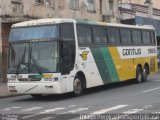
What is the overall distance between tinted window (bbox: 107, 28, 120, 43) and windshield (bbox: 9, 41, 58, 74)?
515 cm

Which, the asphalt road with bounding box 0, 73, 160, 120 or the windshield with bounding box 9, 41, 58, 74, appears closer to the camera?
the asphalt road with bounding box 0, 73, 160, 120

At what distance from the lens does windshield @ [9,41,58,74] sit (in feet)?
60.5

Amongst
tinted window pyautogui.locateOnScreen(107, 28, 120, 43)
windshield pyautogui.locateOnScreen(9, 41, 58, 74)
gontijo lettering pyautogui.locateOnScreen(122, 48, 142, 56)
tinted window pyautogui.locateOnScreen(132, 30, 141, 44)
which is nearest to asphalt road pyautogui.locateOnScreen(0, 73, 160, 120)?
windshield pyautogui.locateOnScreen(9, 41, 58, 74)

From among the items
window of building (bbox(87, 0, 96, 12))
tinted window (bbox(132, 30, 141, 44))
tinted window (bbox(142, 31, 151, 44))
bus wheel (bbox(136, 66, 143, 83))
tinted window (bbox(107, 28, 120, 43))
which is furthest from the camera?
window of building (bbox(87, 0, 96, 12))

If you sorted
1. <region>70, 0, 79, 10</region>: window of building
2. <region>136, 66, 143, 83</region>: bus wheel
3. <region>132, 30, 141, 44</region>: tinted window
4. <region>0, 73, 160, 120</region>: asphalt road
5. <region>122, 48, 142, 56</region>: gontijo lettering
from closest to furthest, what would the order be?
<region>0, 73, 160, 120</region>: asphalt road → <region>122, 48, 142, 56</region>: gontijo lettering → <region>132, 30, 141, 44</region>: tinted window → <region>136, 66, 143, 83</region>: bus wheel → <region>70, 0, 79, 10</region>: window of building

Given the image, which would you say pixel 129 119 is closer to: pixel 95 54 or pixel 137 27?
pixel 95 54

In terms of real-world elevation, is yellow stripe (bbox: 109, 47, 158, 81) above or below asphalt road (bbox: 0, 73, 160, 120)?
above

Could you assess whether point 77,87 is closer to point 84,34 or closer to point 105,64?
point 84,34

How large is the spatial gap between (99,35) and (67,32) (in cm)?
324

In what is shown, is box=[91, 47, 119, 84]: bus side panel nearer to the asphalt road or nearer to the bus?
the bus

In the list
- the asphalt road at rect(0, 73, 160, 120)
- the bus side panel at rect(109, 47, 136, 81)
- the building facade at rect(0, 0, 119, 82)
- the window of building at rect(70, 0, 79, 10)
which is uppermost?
the window of building at rect(70, 0, 79, 10)

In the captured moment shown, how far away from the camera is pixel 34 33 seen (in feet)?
62.7

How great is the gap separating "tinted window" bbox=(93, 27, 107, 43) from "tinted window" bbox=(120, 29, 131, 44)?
2039 millimetres

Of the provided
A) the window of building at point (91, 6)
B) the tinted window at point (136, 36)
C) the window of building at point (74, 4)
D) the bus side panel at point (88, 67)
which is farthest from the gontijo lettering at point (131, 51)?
the window of building at point (91, 6)
